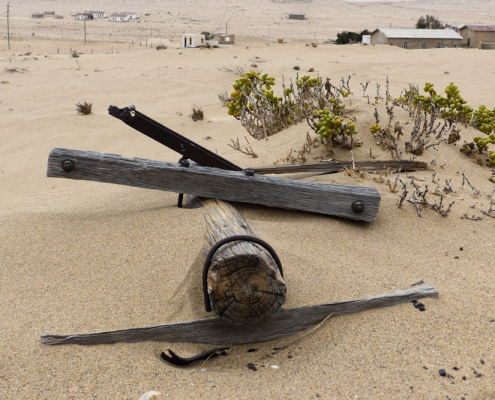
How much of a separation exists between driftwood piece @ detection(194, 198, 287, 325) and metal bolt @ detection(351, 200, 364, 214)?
1226mm

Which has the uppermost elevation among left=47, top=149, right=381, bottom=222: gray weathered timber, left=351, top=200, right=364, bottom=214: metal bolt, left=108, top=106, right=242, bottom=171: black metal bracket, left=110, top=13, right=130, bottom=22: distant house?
left=110, top=13, right=130, bottom=22: distant house

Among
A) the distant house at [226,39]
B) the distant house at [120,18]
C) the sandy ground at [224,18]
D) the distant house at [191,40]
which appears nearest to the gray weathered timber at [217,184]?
the distant house at [191,40]

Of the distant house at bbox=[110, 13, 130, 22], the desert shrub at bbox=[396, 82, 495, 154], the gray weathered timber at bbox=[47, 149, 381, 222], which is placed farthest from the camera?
the distant house at bbox=[110, 13, 130, 22]

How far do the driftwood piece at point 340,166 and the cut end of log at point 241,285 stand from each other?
5.95ft

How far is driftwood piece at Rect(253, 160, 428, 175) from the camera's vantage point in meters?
3.70

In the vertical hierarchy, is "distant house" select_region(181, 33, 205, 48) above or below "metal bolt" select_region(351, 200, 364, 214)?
above

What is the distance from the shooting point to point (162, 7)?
66438mm

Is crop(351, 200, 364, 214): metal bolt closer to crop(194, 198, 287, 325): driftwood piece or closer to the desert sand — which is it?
the desert sand

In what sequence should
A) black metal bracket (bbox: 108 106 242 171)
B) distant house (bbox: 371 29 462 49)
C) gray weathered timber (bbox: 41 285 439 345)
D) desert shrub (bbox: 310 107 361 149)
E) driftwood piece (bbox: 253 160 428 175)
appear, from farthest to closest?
distant house (bbox: 371 29 462 49)
desert shrub (bbox: 310 107 361 149)
driftwood piece (bbox: 253 160 428 175)
black metal bracket (bbox: 108 106 242 171)
gray weathered timber (bbox: 41 285 439 345)

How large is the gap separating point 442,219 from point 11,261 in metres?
2.91

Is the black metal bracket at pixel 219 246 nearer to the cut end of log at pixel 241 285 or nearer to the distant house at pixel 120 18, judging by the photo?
the cut end of log at pixel 241 285

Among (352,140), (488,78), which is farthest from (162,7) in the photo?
(352,140)

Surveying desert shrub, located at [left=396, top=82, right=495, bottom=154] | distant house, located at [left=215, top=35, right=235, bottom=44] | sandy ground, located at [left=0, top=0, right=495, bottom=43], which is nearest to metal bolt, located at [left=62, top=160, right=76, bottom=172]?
desert shrub, located at [left=396, top=82, right=495, bottom=154]

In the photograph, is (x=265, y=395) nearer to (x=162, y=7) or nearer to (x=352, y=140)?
(x=352, y=140)
